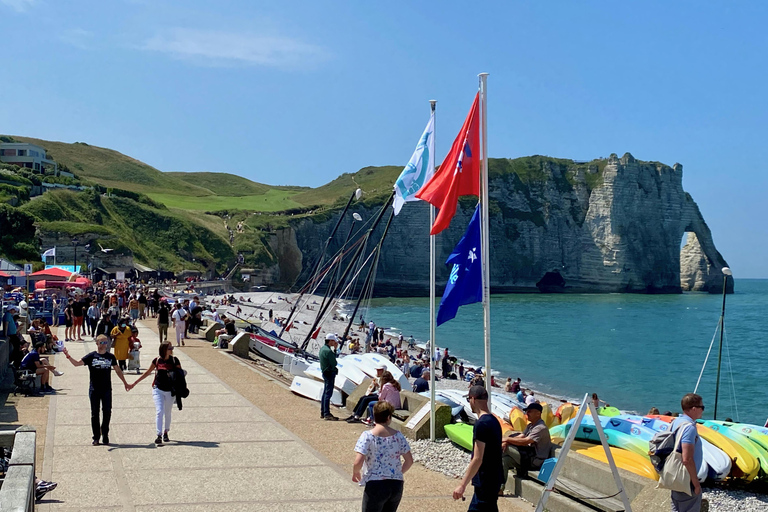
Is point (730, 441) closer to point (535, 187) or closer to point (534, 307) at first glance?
point (534, 307)

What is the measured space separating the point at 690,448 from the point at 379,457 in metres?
2.75

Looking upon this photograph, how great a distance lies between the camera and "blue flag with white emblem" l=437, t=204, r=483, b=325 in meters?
10.4

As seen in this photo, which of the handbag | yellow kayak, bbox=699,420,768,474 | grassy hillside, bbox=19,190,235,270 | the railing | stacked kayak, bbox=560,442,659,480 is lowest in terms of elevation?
yellow kayak, bbox=699,420,768,474

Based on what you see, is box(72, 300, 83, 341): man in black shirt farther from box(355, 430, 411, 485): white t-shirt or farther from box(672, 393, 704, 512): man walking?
box(672, 393, 704, 512): man walking

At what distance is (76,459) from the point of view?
9.81 meters

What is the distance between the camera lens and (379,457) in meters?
6.18

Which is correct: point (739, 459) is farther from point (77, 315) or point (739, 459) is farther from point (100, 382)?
point (77, 315)

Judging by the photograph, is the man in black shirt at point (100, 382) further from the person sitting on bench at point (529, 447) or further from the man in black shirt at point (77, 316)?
the man in black shirt at point (77, 316)

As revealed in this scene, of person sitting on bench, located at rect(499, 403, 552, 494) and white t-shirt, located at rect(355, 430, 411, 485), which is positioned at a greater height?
white t-shirt, located at rect(355, 430, 411, 485)

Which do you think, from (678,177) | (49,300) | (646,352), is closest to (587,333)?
(646,352)

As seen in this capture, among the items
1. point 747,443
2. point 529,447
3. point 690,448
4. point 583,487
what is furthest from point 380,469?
point 747,443

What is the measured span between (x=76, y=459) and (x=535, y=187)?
153439mm

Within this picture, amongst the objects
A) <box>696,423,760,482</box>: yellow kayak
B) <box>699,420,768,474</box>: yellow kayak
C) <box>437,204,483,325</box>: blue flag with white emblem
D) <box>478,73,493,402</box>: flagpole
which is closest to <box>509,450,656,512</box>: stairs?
<box>478,73,493,402</box>: flagpole

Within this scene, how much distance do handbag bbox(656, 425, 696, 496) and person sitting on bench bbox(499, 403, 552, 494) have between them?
273 cm
